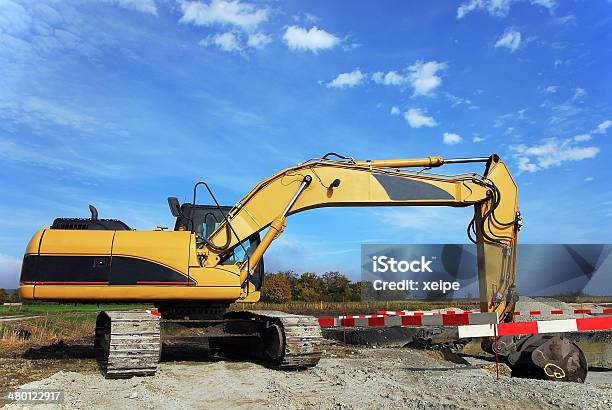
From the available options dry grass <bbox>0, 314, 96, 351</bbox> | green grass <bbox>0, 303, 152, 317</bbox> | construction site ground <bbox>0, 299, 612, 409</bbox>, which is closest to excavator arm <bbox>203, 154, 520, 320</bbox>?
construction site ground <bbox>0, 299, 612, 409</bbox>

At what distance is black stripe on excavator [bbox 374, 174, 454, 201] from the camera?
9.67m

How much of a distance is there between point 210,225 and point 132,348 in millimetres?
3087

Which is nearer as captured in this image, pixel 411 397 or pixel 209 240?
pixel 411 397

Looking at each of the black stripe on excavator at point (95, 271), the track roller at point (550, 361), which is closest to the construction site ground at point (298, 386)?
the track roller at point (550, 361)

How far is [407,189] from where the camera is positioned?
973cm

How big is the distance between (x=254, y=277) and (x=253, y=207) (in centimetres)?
128

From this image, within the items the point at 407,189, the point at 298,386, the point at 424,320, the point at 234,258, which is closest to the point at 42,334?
the point at 234,258

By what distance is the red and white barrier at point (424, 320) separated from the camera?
9141mm

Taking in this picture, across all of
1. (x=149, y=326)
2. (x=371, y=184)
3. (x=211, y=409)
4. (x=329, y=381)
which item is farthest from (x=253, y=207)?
(x=211, y=409)

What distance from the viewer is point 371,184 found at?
31.7ft

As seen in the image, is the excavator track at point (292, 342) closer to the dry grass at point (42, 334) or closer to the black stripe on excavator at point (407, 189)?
the black stripe on excavator at point (407, 189)

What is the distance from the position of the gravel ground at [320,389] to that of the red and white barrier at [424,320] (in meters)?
0.98

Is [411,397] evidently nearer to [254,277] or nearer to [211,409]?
[211,409]

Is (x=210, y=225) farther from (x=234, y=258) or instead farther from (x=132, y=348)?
(x=132, y=348)
